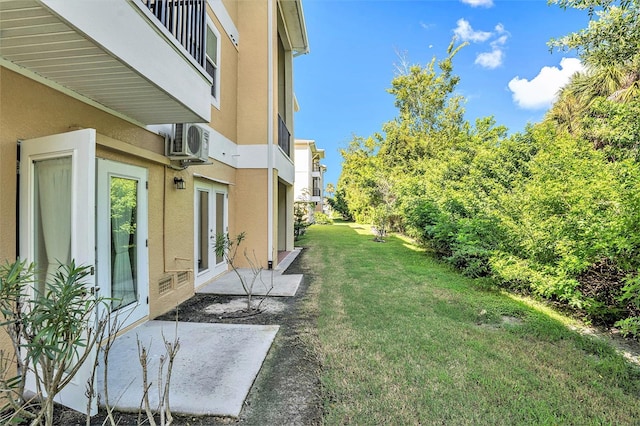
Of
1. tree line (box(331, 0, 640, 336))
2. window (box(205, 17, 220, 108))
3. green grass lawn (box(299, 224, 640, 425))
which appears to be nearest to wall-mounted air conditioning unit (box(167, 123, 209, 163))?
window (box(205, 17, 220, 108))

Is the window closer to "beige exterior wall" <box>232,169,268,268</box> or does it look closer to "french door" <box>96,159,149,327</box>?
"beige exterior wall" <box>232,169,268,268</box>

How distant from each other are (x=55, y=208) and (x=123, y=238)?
6.07ft

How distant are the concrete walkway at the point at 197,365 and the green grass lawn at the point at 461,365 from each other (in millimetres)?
931

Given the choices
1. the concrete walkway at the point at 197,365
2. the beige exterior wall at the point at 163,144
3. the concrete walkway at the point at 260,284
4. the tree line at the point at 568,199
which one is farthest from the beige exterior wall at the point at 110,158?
the tree line at the point at 568,199

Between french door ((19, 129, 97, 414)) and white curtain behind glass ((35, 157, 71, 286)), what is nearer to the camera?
french door ((19, 129, 97, 414))

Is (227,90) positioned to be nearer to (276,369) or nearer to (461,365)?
(276,369)

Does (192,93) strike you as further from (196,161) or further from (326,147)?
(326,147)

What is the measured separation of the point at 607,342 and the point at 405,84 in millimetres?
25837

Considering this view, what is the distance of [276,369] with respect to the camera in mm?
3891

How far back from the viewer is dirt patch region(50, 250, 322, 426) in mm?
2936

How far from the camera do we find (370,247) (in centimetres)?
1555

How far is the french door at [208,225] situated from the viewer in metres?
7.36

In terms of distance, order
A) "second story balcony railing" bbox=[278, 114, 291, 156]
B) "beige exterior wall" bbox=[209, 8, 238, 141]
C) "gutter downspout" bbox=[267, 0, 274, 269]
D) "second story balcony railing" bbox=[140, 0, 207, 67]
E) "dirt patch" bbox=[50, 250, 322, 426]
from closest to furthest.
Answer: "dirt patch" bbox=[50, 250, 322, 426]
"second story balcony railing" bbox=[140, 0, 207, 67]
"beige exterior wall" bbox=[209, 8, 238, 141]
"gutter downspout" bbox=[267, 0, 274, 269]
"second story balcony railing" bbox=[278, 114, 291, 156]

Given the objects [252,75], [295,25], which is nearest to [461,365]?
[252,75]
